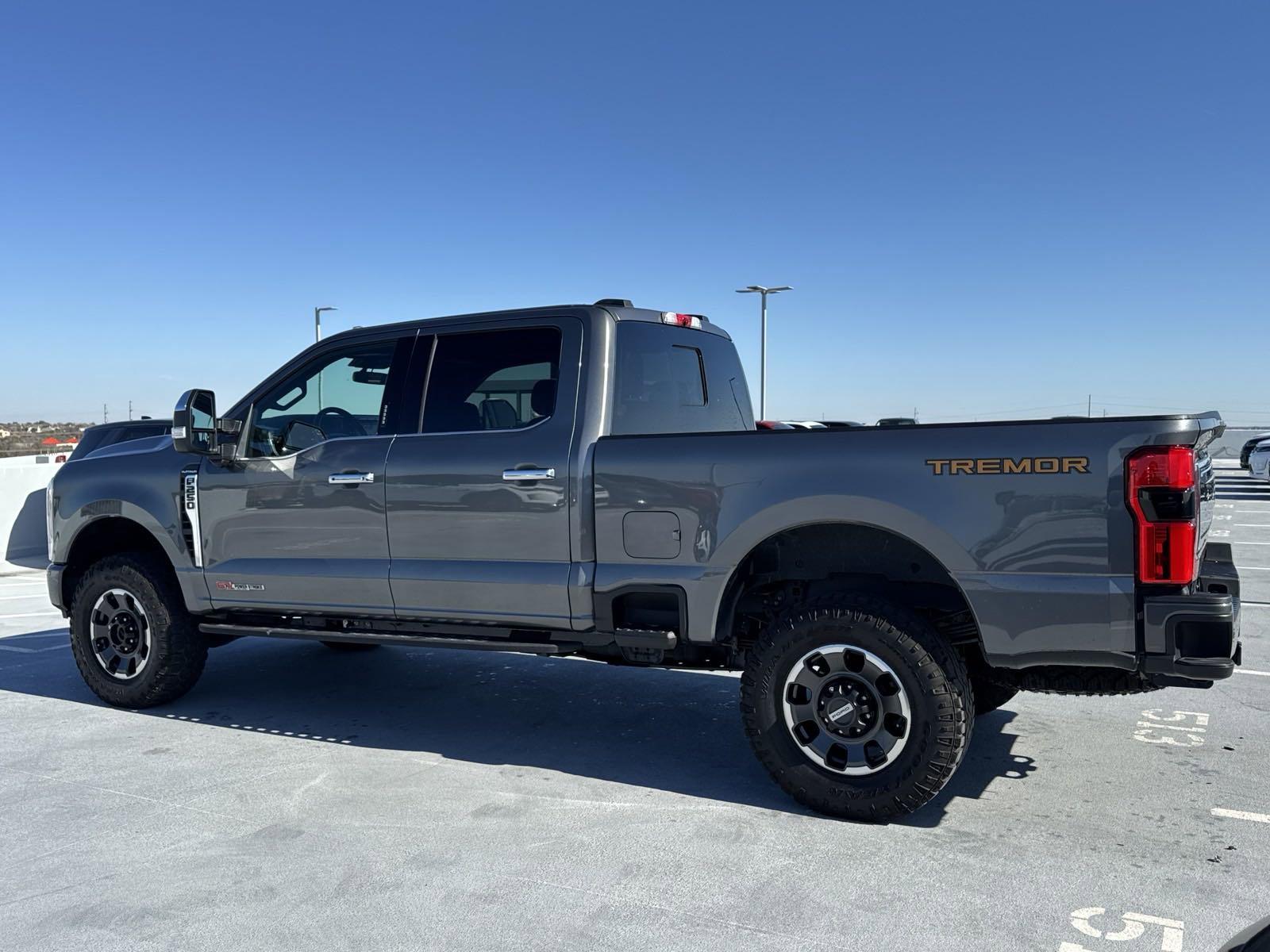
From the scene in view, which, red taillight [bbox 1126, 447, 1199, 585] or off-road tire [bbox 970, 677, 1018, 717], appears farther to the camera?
off-road tire [bbox 970, 677, 1018, 717]

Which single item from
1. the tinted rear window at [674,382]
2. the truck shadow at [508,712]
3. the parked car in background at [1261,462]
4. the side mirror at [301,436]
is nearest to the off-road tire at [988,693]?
the truck shadow at [508,712]

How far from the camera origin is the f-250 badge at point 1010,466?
3.66 metres

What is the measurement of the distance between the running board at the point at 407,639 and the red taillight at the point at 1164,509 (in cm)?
235

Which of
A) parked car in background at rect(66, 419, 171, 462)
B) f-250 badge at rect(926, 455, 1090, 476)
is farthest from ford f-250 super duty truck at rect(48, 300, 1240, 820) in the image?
parked car in background at rect(66, 419, 171, 462)

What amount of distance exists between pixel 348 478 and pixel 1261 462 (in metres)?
28.1

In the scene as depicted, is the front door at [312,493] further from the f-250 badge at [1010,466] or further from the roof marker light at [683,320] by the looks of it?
the f-250 badge at [1010,466]

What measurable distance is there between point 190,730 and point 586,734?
2095 mm

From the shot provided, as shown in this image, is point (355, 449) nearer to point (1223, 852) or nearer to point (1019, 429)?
point (1019, 429)

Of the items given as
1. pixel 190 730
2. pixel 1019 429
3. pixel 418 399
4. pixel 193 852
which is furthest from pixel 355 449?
pixel 1019 429

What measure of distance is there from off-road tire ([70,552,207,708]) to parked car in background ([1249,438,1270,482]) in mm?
27845

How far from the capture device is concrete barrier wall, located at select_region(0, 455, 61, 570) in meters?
13.5

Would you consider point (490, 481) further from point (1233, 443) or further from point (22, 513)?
point (1233, 443)

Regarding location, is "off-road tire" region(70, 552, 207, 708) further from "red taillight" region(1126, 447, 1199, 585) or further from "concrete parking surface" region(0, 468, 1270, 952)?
"red taillight" region(1126, 447, 1199, 585)

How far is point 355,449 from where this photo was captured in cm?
525
